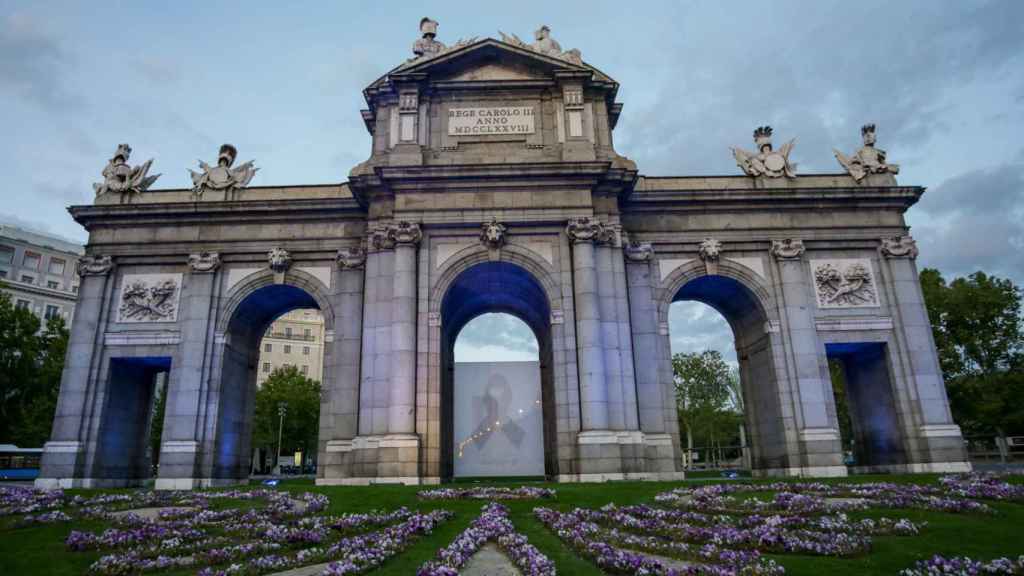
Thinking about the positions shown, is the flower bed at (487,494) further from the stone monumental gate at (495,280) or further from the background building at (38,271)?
the background building at (38,271)

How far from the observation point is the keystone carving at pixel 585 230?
1028 inches

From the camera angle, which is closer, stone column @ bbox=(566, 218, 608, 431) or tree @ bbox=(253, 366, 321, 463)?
stone column @ bbox=(566, 218, 608, 431)

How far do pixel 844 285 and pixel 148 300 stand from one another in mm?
33771

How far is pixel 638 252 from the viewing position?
94.9 feet

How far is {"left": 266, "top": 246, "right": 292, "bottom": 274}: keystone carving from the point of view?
96.0 feet

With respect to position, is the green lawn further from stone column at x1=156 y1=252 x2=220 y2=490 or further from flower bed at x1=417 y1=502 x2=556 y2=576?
stone column at x1=156 y1=252 x2=220 y2=490

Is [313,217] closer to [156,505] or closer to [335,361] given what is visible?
[335,361]

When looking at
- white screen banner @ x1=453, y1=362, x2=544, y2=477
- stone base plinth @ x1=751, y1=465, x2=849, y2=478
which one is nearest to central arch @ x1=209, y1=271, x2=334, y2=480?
white screen banner @ x1=453, y1=362, x2=544, y2=477

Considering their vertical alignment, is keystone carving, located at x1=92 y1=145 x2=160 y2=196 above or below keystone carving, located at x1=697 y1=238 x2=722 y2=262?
above

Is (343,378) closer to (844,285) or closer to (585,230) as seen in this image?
(585,230)

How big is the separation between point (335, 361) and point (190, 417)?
693cm

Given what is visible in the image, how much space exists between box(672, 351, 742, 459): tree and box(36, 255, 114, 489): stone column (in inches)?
2411

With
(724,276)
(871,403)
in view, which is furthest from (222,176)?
(871,403)

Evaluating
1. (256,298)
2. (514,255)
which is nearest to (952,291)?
(514,255)
